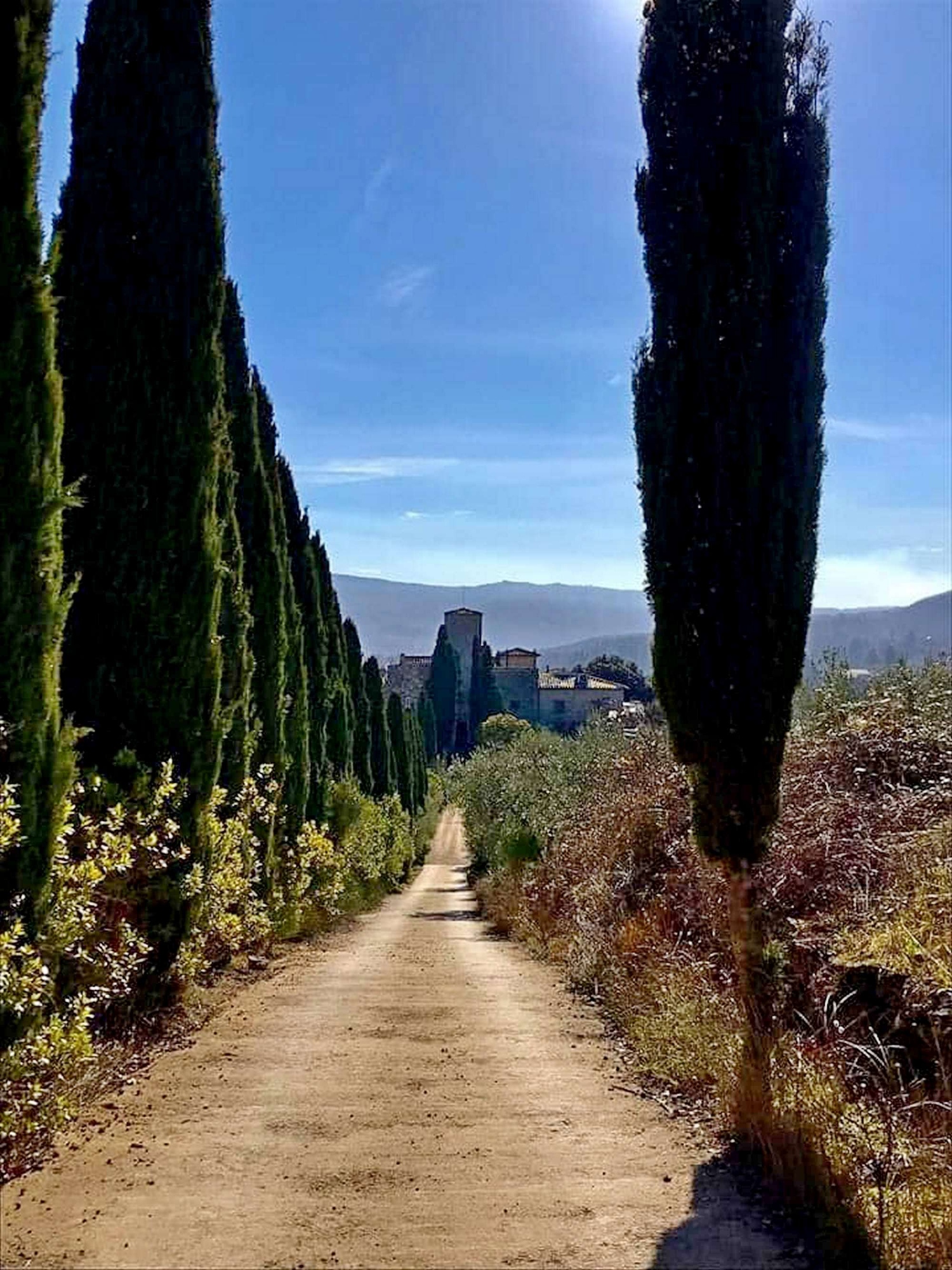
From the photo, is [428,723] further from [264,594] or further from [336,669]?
[264,594]

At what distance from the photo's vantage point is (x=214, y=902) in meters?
8.42

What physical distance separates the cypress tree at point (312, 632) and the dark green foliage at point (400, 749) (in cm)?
1627

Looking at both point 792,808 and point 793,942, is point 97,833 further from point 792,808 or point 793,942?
point 792,808

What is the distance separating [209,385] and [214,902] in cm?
398

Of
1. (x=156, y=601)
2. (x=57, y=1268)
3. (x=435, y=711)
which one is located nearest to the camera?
(x=57, y=1268)

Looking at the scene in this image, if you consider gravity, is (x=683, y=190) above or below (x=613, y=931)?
above

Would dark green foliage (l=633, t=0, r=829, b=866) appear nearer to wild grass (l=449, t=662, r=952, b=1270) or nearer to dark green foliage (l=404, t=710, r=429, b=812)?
wild grass (l=449, t=662, r=952, b=1270)

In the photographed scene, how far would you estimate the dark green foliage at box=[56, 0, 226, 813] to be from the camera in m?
7.34

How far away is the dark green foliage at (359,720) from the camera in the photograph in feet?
89.9

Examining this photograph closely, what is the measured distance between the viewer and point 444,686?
243ft

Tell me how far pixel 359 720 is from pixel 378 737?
3.18m

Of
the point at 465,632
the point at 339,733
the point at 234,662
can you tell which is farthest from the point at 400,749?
the point at 465,632

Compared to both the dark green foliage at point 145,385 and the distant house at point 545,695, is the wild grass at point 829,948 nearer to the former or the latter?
the dark green foliage at point 145,385

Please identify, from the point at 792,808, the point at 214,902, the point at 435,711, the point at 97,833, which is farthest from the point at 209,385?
the point at 435,711
